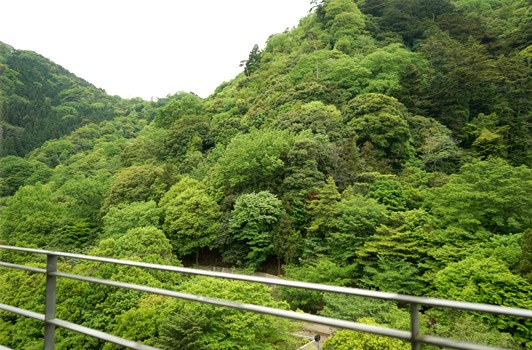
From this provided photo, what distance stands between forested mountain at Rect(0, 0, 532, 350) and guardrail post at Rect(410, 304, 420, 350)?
15.1ft

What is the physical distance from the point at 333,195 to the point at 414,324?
1279cm

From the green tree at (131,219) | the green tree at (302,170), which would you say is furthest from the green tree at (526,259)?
the green tree at (131,219)

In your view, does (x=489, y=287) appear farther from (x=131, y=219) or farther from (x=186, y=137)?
(x=186, y=137)

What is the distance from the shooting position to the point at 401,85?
22000mm

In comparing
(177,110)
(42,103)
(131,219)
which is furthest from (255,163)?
(42,103)

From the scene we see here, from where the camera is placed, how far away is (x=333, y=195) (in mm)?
13227

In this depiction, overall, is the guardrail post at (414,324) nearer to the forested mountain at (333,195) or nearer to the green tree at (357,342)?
the forested mountain at (333,195)

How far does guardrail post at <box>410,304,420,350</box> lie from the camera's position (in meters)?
0.72

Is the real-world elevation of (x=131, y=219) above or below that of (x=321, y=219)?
below

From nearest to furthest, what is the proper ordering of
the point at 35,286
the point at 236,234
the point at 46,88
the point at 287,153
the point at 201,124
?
the point at 35,286, the point at 236,234, the point at 287,153, the point at 201,124, the point at 46,88

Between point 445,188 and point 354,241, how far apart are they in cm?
407

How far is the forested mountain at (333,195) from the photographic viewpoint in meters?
8.10

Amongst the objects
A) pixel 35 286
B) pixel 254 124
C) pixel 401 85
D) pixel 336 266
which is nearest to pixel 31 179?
pixel 254 124

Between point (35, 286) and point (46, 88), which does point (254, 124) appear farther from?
point (46, 88)
